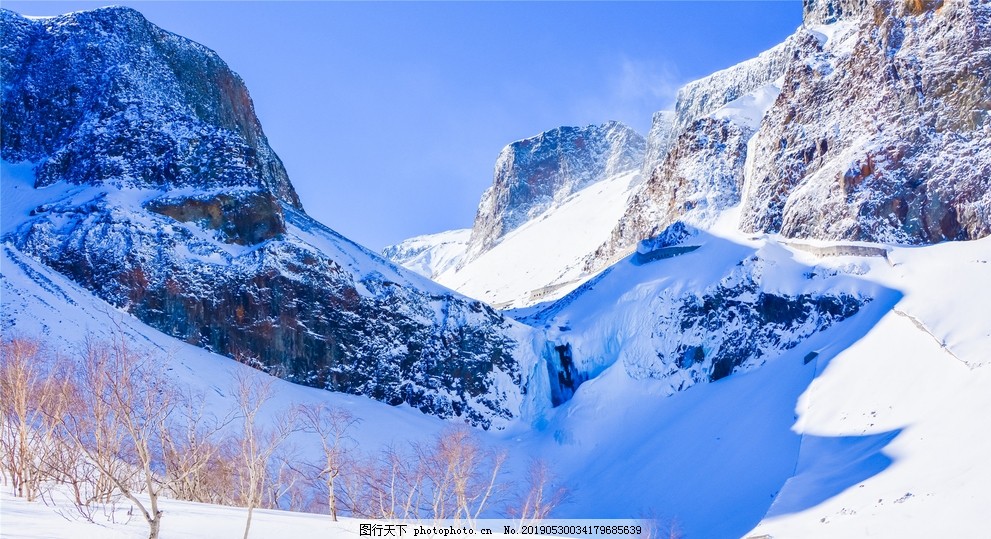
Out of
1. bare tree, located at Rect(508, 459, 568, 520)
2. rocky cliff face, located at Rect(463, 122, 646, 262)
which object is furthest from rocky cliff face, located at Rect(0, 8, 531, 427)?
rocky cliff face, located at Rect(463, 122, 646, 262)

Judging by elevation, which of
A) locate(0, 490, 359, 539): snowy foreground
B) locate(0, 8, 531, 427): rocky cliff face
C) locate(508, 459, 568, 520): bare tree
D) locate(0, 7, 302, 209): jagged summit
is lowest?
locate(508, 459, 568, 520): bare tree

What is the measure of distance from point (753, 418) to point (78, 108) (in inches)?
2616

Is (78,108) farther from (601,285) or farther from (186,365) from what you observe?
(601,285)

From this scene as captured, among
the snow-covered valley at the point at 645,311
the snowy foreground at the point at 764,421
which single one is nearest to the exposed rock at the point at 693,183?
the snow-covered valley at the point at 645,311

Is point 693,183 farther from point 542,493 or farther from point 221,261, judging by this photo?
point 542,493

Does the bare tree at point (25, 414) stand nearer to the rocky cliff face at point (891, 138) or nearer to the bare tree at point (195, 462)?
the bare tree at point (195, 462)

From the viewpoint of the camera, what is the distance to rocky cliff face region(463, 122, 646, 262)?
598 ft

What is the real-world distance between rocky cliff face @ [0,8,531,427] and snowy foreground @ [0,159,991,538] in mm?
2764

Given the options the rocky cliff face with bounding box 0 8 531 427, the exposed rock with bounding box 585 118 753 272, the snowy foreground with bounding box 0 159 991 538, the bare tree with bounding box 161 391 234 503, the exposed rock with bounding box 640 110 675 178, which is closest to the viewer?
the bare tree with bounding box 161 391 234 503

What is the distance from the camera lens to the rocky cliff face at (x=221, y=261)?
6209 cm

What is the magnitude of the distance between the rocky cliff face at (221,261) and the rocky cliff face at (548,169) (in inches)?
4121

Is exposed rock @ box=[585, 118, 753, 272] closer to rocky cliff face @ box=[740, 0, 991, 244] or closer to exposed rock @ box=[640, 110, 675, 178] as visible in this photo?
rocky cliff face @ box=[740, 0, 991, 244]

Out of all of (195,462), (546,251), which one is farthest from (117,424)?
(546,251)

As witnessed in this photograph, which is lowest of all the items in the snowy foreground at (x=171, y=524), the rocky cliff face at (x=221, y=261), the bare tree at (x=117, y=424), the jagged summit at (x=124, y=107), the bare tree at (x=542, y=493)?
the bare tree at (x=542, y=493)
